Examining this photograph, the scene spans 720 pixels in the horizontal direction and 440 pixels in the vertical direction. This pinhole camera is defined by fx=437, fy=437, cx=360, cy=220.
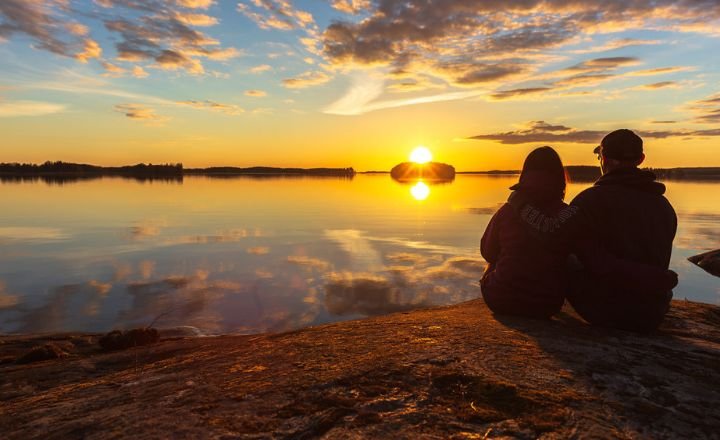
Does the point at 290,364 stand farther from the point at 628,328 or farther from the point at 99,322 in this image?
the point at 99,322

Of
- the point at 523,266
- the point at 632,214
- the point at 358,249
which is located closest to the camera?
the point at 632,214

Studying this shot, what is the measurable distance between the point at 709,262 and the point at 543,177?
16.3m

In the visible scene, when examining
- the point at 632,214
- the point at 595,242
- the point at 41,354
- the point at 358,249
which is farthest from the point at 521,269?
the point at 358,249

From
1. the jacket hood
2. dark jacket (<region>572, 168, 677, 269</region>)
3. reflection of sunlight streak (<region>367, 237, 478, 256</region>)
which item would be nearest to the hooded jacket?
dark jacket (<region>572, 168, 677, 269</region>)

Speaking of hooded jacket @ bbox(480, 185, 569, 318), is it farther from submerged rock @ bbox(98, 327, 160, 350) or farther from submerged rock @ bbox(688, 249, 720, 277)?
submerged rock @ bbox(688, 249, 720, 277)

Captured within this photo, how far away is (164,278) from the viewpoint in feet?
44.7

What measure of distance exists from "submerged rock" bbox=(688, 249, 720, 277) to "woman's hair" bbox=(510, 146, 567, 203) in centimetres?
1521

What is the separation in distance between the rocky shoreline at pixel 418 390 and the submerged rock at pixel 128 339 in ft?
8.54

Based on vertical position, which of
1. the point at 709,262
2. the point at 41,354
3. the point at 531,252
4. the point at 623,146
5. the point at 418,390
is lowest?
the point at 41,354

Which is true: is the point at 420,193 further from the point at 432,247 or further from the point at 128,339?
the point at 128,339

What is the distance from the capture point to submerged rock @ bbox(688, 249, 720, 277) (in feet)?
52.9

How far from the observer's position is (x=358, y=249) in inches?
739

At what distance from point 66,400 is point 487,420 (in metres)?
3.51

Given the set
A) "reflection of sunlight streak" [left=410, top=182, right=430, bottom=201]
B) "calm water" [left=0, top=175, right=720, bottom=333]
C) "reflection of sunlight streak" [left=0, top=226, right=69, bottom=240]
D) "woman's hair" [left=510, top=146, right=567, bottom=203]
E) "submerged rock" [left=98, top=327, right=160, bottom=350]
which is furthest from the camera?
"reflection of sunlight streak" [left=410, top=182, right=430, bottom=201]
